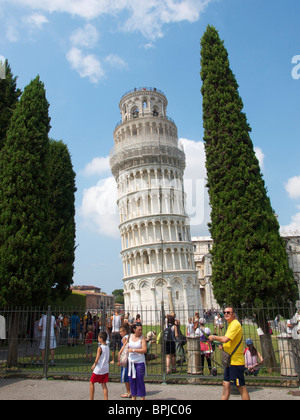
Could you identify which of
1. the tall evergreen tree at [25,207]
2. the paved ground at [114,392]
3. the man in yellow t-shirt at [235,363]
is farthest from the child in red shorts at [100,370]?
the tall evergreen tree at [25,207]

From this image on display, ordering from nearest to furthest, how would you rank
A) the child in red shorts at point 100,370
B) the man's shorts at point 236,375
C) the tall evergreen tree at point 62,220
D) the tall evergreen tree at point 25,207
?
1. the man's shorts at point 236,375
2. the child in red shorts at point 100,370
3. the tall evergreen tree at point 25,207
4. the tall evergreen tree at point 62,220

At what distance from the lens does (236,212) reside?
1107 cm

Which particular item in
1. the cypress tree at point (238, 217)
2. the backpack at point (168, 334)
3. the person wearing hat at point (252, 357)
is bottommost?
the person wearing hat at point (252, 357)

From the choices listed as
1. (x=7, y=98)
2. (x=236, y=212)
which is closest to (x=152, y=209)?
(x=7, y=98)

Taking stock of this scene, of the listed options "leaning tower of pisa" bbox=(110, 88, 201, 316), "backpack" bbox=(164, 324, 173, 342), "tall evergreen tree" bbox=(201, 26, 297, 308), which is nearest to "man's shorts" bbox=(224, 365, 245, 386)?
"backpack" bbox=(164, 324, 173, 342)

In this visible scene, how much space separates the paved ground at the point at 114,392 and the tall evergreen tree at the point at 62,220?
10.7 m

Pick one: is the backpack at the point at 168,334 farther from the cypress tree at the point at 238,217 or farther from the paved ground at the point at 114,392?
the cypress tree at the point at 238,217

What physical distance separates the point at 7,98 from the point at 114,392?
1560 cm

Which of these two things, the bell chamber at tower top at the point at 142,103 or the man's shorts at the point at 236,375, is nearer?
the man's shorts at the point at 236,375

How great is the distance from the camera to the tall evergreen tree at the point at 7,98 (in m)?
16.0

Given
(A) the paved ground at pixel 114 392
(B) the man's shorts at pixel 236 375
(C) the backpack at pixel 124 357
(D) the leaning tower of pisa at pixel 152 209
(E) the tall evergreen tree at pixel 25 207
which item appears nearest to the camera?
(B) the man's shorts at pixel 236 375

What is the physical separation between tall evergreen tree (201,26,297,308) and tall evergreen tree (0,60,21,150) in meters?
10.1

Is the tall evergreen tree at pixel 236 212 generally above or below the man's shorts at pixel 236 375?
above
